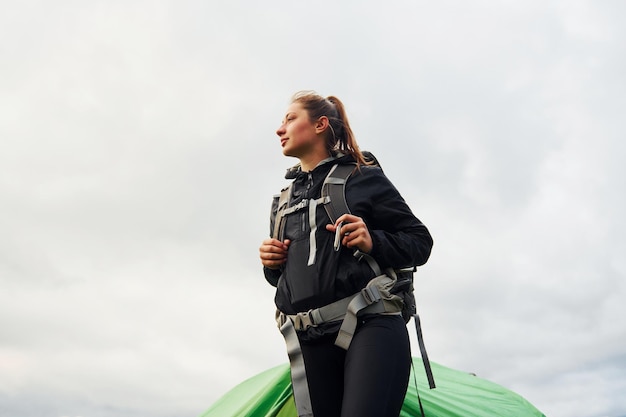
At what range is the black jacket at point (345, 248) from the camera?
322cm

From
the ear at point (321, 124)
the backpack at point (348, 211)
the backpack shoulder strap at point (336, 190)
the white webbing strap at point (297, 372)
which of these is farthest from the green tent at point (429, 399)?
the ear at point (321, 124)

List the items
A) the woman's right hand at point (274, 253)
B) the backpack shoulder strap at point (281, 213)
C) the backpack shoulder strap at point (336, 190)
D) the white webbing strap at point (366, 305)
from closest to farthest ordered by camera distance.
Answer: the white webbing strap at point (366, 305), the backpack shoulder strap at point (336, 190), the woman's right hand at point (274, 253), the backpack shoulder strap at point (281, 213)

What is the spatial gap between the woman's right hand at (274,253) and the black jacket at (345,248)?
0.12 feet

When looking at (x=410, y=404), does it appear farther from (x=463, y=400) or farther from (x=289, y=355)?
(x=289, y=355)

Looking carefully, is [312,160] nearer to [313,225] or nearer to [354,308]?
[313,225]

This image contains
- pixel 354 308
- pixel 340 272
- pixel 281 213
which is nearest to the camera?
pixel 354 308

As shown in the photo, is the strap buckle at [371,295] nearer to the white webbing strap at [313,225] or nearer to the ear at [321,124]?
the white webbing strap at [313,225]

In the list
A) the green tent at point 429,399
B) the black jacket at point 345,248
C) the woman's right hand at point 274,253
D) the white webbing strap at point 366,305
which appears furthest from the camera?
the green tent at point 429,399

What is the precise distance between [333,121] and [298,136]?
0.25m

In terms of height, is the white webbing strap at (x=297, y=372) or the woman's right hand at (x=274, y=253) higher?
the woman's right hand at (x=274, y=253)

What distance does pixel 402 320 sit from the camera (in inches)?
128

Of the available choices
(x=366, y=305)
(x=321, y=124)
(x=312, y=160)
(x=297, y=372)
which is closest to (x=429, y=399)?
(x=297, y=372)

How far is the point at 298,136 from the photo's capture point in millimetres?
3674

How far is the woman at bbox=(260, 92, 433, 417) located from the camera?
9.91ft
